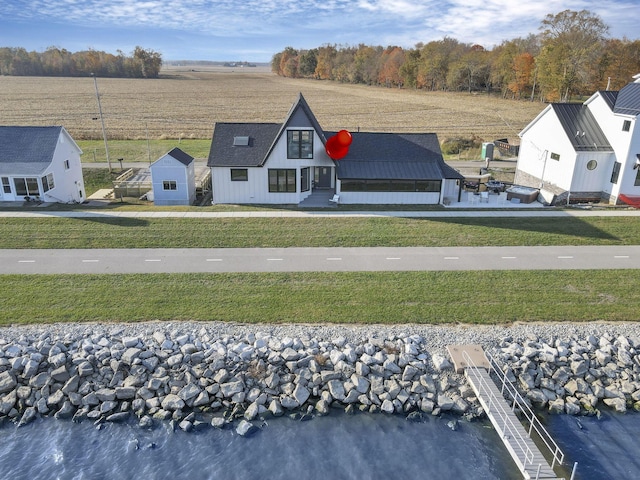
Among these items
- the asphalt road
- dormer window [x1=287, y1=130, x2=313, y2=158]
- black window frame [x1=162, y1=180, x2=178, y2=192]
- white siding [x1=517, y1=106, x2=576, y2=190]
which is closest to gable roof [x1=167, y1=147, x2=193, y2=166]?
black window frame [x1=162, y1=180, x2=178, y2=192]

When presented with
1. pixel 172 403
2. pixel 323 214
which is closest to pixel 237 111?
pixel 323 214

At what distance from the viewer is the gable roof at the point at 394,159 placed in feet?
97.0

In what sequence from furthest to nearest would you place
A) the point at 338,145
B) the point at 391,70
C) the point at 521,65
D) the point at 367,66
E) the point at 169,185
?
the point at 367,66 → the point at 391,70 → the point at 521,65 → the point at 169,185 → the point at 338,145

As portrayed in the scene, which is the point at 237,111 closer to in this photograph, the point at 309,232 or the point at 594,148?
the point at 309,232

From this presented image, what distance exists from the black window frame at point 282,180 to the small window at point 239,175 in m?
1.44

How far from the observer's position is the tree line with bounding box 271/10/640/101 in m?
70.7

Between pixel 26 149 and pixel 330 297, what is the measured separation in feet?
74.0

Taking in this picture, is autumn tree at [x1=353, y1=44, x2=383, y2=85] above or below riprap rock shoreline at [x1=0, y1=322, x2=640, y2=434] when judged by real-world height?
above

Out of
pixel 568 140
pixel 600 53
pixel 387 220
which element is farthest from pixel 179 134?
pixel 600 53

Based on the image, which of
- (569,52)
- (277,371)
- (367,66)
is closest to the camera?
(277,371)

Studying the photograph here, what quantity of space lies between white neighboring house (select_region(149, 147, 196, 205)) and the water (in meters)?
18.5

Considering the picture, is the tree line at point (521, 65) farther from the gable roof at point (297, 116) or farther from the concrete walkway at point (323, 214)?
the gable roof at point (297, 116)

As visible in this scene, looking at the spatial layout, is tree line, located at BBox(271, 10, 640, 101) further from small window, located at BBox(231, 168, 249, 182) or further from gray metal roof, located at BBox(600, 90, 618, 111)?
small window, located at BBox(231, 168, 249, 182)

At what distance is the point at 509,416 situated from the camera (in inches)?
550
